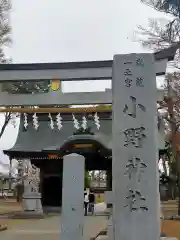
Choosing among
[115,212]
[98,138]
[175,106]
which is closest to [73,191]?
[115,212]

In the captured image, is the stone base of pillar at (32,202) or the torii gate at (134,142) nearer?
the torii gate at (134,142)

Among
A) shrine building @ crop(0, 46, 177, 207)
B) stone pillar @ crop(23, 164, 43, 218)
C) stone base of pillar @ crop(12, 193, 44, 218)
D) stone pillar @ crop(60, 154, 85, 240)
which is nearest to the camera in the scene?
stone pillar @ crop(60, 154, 85, 240)

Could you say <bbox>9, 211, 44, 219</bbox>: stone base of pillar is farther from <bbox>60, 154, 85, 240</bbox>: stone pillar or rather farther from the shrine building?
<bbox>60, 154, 85, 240</bbox>: stone pillar

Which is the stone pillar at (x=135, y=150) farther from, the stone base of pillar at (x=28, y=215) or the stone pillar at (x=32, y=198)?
the stone pillar at (x=32, y=198)

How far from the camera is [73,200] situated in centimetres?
880

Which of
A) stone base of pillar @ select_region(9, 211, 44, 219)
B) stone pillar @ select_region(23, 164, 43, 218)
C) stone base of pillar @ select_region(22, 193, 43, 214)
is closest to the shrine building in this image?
stone pillar @ select_region(23, 164, 43, 218)

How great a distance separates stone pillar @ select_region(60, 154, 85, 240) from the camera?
863 centimetres

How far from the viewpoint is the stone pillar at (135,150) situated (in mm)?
6328

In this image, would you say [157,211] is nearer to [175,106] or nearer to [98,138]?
A: [175,106]

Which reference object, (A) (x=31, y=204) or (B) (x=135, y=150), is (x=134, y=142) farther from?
(A) (x=31, y=204)

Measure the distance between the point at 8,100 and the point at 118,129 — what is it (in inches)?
232

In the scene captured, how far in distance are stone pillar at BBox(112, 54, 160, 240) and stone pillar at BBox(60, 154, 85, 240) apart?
244cm

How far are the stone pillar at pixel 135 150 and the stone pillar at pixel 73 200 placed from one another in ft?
8.01

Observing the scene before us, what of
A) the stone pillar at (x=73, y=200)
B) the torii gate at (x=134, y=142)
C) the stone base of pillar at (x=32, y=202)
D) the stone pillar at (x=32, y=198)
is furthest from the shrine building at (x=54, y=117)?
the torii gate at (x=134, y=142)
